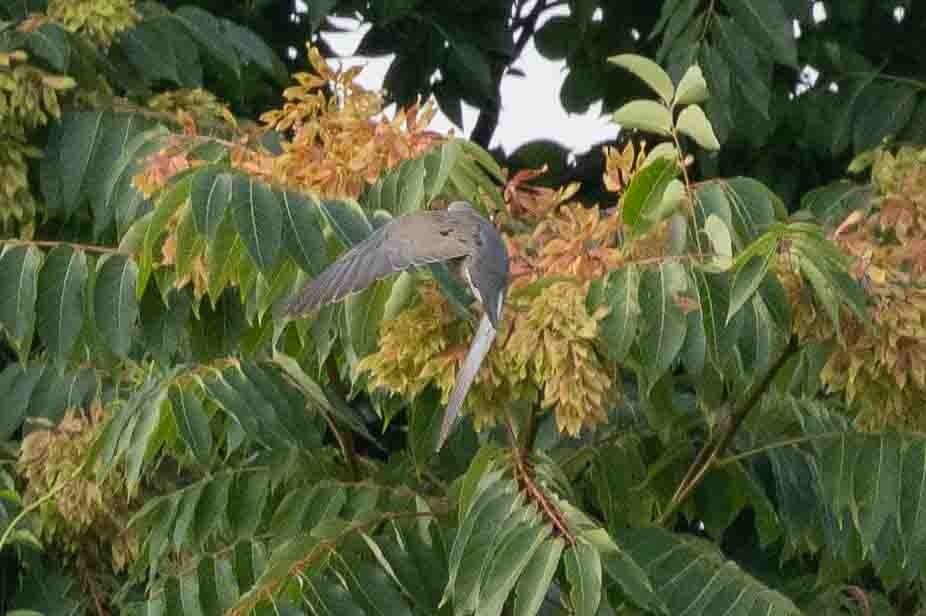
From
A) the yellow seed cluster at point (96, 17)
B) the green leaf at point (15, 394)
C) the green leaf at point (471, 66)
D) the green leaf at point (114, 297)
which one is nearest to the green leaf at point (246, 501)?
the green leaf at point (114, 297)

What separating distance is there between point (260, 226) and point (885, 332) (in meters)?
0.97

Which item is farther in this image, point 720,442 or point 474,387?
point 720,442

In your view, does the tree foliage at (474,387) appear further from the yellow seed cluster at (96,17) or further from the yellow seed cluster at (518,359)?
the yellow seed cluster at (96,17)

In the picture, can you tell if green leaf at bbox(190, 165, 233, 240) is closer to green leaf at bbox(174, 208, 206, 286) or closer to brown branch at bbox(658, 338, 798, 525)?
green leaf at bbox(174, 208, 206, 286)

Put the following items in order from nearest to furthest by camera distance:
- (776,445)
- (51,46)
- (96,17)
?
1. (776,445)
2. (51,46)
3. (96,17)

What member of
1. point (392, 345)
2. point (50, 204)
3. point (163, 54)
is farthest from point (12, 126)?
point (392, 345)

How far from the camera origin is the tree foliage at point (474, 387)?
321cm

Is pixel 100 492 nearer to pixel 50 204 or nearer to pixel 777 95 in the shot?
pixel 50 204

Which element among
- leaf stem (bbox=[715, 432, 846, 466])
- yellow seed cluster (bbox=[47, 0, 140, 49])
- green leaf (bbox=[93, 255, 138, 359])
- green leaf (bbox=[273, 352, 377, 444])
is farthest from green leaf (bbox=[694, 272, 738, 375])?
yellow seed cluster (bbox=[47, 0, 140, 49])

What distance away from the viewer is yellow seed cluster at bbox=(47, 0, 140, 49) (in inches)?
200

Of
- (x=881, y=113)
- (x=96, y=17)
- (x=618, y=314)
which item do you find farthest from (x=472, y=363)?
(x=881, y=113)

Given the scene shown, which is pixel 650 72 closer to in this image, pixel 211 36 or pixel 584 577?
pixel 584 577

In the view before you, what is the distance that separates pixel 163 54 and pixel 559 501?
7.51 ft

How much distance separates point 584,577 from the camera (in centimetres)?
311
